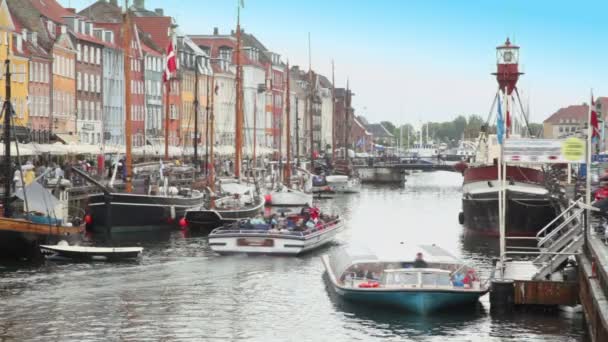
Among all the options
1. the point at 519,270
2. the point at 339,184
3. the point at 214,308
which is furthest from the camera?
the point at 339,184

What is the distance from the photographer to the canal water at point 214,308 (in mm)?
37812

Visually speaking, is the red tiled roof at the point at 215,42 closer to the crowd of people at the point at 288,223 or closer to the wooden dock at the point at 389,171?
the wooden dock at the point at 389,171

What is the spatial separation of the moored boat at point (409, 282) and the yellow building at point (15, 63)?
179ft

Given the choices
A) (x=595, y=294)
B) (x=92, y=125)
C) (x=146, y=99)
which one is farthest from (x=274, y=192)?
(x=595, y=294)

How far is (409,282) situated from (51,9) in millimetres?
78480

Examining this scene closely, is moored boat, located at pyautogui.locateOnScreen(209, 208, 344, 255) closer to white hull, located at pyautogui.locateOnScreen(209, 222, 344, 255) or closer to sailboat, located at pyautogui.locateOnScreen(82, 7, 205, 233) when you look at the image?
white hull, located at pyautogui.locateOnScreen(209, 222, 344, 255)

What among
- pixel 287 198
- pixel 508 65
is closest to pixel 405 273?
pixel 508 65

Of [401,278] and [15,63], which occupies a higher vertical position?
[15,63]

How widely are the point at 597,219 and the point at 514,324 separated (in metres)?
13.2

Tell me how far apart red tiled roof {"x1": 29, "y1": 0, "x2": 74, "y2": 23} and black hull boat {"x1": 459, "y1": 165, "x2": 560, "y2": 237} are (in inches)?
1757

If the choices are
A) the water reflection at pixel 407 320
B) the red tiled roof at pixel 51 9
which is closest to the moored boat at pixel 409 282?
the water reflection at pixel 407 320

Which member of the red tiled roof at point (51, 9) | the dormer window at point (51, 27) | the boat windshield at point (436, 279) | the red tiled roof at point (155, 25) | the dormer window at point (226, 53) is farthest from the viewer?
the dormer window at point (226, 53)

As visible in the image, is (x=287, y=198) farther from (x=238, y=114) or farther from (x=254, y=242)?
(x=254, y=242)

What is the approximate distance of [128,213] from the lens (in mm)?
69750
